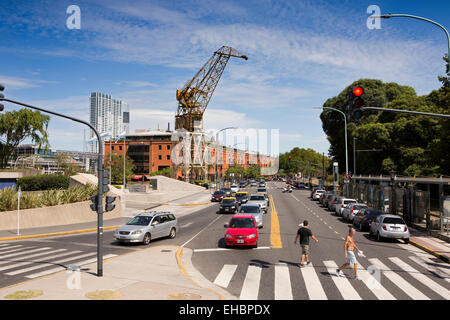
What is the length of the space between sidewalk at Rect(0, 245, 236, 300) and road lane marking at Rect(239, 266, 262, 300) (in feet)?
1.67

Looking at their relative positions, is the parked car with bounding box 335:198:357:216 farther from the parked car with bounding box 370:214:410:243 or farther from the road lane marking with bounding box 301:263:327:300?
the road lane marking with bounding box 301:263:327:300

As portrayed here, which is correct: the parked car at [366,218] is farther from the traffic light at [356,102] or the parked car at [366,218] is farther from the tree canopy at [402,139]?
the tree canopy at [402,139]

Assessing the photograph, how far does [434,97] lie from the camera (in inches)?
1847

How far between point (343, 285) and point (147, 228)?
36.4 feet

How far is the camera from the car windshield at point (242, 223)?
738 inches

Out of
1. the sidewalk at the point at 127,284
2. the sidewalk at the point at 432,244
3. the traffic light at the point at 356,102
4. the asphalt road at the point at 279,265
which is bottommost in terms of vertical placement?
the sidewalk at the point at 432,244

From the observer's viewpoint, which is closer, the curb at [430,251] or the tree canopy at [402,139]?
the curb at [430,251]

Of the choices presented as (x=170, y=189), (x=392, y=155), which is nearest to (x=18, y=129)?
(x=170, y=189)

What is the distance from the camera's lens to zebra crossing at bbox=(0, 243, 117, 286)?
43.0ft

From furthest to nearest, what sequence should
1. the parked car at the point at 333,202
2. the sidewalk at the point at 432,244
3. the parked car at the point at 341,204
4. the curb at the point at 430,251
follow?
the parked car at the point at 333,202, the parked car at the point at 341,204, the sidewalk at the point at 432,244, the curb at the point at 430,251

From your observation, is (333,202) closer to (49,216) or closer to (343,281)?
(49,216)

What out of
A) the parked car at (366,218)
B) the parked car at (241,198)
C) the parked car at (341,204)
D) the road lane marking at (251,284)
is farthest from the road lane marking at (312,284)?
the parked car at (241,198)

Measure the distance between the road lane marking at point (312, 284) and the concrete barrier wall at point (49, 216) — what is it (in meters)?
20.5
